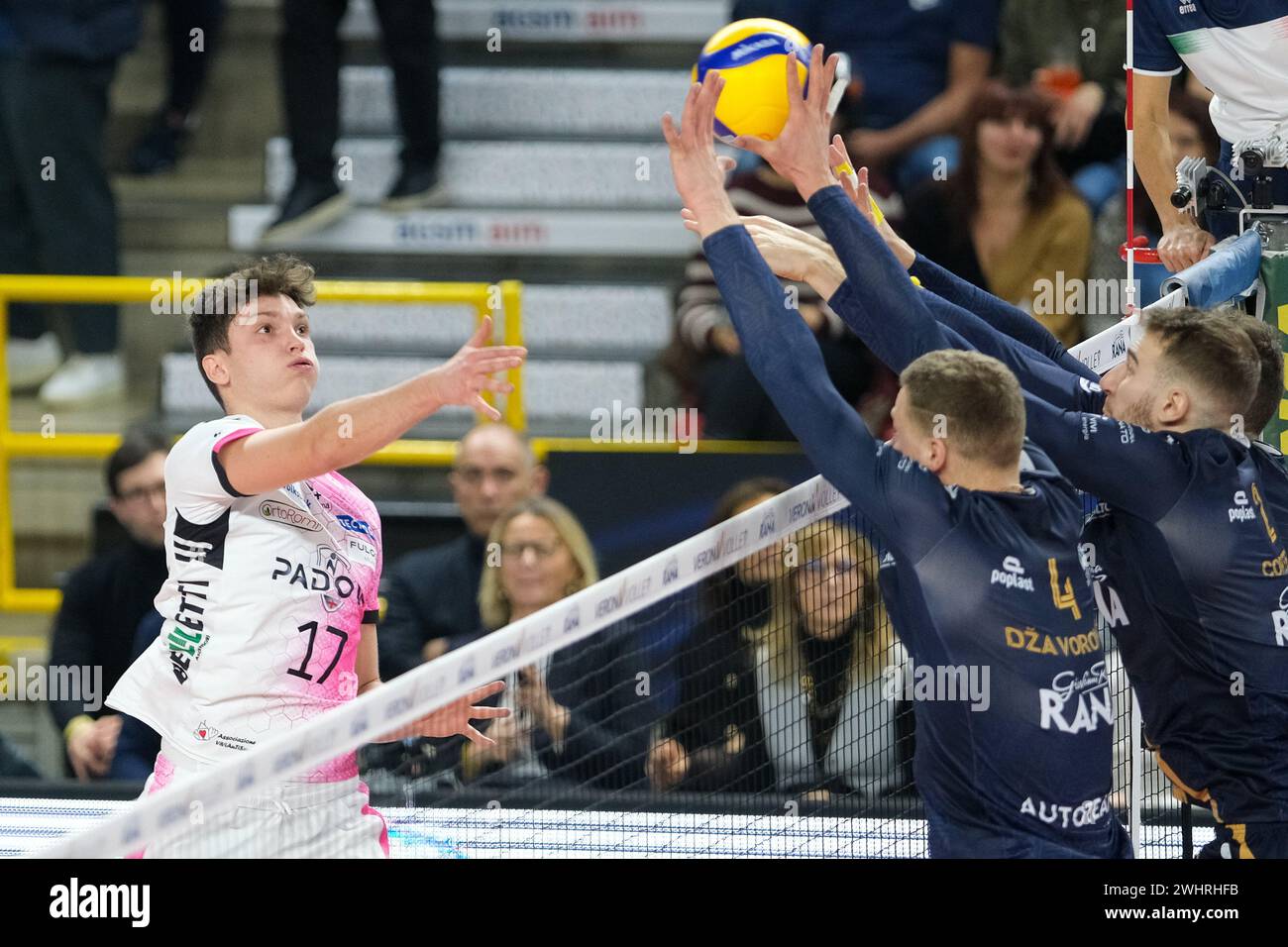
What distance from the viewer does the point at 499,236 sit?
821 cm

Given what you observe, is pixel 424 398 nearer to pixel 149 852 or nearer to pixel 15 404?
pixel 149 852

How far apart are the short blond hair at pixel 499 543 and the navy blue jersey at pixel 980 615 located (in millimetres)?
2420

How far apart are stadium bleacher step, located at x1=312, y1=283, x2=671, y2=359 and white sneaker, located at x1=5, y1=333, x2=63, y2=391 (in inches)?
49.5

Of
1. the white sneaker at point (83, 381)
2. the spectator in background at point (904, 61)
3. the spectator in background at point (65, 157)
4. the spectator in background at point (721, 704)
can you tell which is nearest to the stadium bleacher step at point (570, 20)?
the spectator in background at point (904, 61)

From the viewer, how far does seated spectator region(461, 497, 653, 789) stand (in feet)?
14.8

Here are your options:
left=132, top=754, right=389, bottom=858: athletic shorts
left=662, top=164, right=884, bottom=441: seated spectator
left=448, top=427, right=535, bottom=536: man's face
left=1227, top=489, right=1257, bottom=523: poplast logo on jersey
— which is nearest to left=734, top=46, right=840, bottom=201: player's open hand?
left=1227, top=489, right=1257, bottom=523: poplast logo on jersey

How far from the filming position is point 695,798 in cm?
414

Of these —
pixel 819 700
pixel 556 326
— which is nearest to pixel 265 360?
pixel 819 700

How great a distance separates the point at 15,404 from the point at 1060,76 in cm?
480

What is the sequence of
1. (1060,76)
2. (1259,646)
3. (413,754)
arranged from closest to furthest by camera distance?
(1259,646) → (413,754) → (1060,76)

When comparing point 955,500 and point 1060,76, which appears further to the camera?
point 1060,76

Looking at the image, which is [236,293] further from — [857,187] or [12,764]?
[12,764]

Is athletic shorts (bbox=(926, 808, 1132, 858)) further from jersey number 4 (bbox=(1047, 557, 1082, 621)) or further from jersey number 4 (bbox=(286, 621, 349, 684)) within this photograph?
jersey number 4 (bbox=(286, 621, 349, 684))
